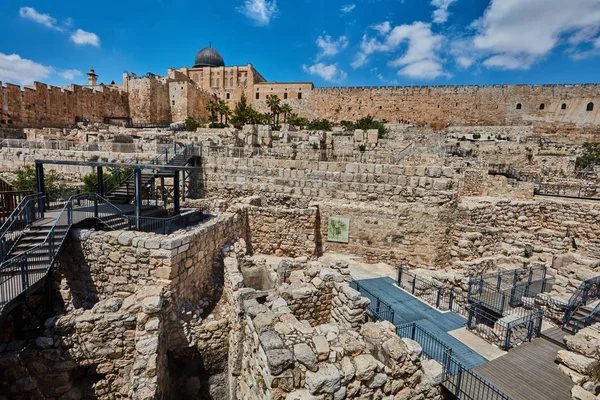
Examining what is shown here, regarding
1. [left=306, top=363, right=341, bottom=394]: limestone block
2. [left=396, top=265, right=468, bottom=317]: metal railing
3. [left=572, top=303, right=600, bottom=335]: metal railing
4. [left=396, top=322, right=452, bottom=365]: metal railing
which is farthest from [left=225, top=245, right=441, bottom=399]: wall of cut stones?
[left=572, top=303, right=600, bottom=335]: metal railing

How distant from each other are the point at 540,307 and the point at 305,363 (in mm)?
6315

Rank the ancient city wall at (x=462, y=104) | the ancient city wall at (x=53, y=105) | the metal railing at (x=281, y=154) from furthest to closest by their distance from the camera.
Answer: the ancient city wall at (x=462, y=104)
the ancient city wall at (x=53, y=105)
the metal railing at (x=281, y=154)

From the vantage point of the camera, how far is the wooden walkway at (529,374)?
4.31 m

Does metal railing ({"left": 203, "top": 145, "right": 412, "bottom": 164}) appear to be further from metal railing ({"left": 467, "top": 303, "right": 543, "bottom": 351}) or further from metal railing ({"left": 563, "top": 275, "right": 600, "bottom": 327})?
metal railing ({"left": 467, "top": 303, "right": 543, "bottom": 351})

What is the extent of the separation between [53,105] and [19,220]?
3521cm

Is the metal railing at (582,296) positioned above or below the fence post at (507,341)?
above

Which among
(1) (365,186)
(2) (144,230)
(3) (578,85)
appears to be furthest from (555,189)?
(3) (578,85)

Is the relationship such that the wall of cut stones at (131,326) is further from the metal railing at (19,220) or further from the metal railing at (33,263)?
the metal railing at (19,220)

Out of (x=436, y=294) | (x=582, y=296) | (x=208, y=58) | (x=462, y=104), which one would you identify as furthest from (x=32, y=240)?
(x=208, y=58)

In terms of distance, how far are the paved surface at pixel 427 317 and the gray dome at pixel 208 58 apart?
64958 millimetres

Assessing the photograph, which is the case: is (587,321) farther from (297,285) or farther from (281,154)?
(281,154)

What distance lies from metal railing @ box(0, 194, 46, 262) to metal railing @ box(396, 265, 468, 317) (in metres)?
9.04

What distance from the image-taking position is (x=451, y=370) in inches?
190

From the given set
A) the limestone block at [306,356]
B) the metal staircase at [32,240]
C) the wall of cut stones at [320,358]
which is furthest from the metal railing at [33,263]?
the limestone block at [306,356]
